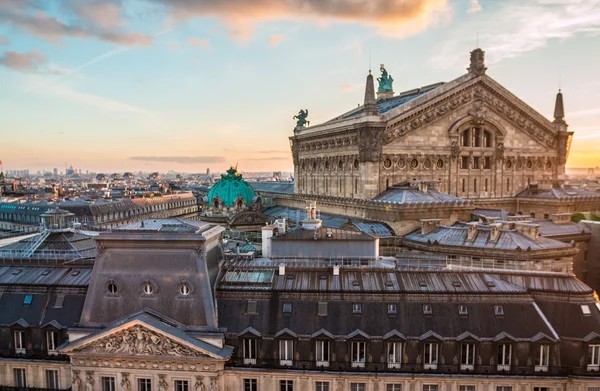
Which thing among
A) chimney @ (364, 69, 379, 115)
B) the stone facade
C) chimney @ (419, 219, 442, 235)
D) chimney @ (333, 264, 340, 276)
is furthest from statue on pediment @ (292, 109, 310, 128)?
chimney @ (333, 264, 340, 276)

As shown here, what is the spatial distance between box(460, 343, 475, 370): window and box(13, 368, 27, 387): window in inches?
1275

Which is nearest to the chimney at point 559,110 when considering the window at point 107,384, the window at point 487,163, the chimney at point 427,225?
the window at point 487,163

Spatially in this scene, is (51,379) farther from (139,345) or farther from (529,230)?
(529,230)

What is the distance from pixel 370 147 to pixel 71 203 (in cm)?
9090

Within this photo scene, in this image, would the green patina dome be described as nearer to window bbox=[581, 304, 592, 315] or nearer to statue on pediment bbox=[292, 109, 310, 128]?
statue on pediment bbox=[292, 109, 310, 128]

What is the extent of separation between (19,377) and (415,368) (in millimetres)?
29650

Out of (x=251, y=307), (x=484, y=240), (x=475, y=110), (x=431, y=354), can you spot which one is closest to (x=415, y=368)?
(x=431, y=354)

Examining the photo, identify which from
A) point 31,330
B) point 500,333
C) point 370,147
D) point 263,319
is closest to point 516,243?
point 500,333

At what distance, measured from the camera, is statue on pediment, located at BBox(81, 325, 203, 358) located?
3428 cm

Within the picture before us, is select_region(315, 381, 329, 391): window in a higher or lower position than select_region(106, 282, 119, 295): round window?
lower

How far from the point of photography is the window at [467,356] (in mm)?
34594

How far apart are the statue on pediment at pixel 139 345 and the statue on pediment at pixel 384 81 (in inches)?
2732

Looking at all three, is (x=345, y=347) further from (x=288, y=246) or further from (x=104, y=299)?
(x=104, y=299)

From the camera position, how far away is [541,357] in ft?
113
